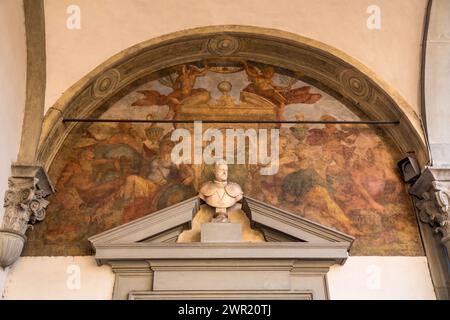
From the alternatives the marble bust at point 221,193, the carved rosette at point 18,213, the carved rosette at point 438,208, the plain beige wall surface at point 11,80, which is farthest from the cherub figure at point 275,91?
the carved rosette at point 18,213

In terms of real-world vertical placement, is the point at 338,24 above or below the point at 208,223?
above

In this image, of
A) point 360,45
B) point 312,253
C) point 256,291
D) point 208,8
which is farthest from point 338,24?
point 256,291

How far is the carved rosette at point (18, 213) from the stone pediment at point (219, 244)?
866 mm

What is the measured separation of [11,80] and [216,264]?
350 centimetres

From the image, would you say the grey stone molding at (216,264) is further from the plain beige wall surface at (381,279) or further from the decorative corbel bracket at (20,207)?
the decorative corbel bracket at (20,207)

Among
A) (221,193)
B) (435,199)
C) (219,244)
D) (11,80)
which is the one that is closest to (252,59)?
(221,193)

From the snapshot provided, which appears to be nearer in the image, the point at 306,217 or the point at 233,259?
the point at 233,259

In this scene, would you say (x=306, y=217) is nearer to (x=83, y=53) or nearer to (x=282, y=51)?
(x=282, y=51)

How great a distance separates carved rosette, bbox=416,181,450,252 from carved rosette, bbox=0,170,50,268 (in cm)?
495

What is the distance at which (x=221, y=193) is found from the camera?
6891 millimetres

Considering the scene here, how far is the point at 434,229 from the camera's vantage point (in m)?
6.77

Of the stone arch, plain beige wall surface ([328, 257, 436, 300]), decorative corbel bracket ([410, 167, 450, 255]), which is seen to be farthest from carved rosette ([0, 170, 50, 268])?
decorative corbel bracket ([410, 167, 450, 255])

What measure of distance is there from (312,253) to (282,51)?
324 centimetres

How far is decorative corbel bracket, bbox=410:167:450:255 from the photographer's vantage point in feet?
21.4
